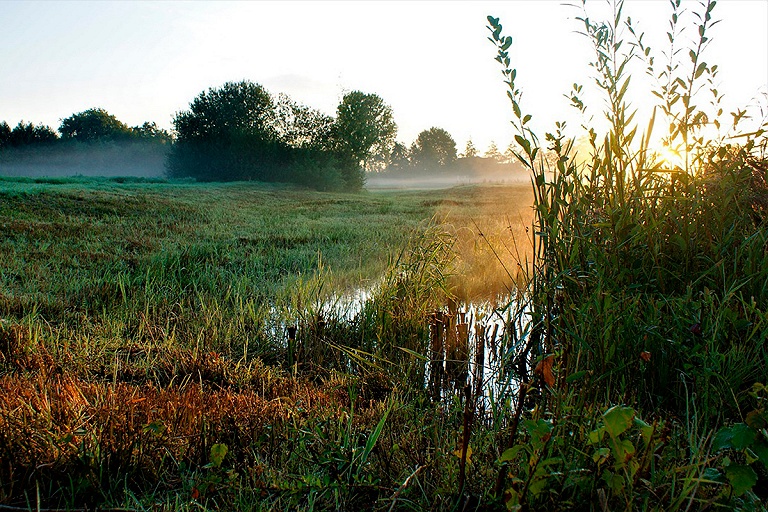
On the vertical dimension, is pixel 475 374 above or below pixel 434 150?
below

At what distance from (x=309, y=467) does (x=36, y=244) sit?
6.73m

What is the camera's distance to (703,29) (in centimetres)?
258

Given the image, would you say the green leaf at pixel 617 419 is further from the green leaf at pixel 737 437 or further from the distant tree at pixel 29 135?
the distant tree at pixel 29 135

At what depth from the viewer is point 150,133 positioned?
60.5 metres

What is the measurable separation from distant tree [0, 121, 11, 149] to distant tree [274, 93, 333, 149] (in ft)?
70.8

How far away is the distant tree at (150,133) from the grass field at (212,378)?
56276mm

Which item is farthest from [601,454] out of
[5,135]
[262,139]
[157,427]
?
[5,135]

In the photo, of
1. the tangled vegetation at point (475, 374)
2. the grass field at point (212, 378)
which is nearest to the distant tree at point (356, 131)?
the grass field at point (212, 378)

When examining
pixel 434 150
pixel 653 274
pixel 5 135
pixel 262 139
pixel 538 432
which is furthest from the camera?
pixel 434 150

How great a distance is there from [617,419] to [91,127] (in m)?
66.1

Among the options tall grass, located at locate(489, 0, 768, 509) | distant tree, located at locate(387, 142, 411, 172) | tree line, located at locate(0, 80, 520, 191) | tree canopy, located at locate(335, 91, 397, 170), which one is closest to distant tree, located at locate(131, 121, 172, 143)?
tree line, located at locate(0, 80, 520, 191)

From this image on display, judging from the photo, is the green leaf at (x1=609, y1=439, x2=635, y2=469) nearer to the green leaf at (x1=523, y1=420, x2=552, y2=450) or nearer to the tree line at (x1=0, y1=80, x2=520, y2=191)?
the green leaf at (x1=523, y1=420, x2=552, y2=450)

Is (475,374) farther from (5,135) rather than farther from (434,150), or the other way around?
(434,150)

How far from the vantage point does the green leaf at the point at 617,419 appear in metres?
1.20
